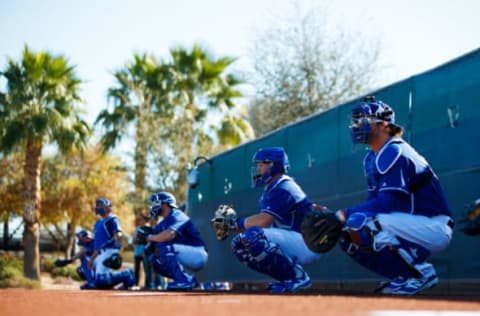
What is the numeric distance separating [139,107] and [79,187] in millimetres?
13930

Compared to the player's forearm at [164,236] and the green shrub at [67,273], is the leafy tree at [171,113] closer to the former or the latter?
the green shrub at [67,273]

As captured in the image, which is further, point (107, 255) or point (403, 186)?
point (107, 255)

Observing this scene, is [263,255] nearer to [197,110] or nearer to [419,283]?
[419,283]

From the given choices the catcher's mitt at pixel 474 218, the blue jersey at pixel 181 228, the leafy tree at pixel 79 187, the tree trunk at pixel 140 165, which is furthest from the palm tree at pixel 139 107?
the catcher's mitt at pixel 474 218

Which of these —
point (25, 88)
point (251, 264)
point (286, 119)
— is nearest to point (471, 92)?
point (251, 264)

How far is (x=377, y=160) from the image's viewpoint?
8.20m

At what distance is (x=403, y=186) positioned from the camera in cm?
792

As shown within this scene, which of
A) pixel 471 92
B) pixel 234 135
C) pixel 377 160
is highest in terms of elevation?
pixel 234 135

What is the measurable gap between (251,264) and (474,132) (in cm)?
291

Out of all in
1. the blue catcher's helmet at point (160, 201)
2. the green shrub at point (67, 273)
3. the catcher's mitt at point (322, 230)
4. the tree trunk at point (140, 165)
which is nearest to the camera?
the catcher's mitt at point (322, 230)

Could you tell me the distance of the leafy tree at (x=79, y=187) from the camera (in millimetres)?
44312

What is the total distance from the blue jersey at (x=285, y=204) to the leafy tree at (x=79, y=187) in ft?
112

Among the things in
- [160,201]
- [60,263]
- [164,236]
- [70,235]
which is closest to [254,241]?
[164,236]

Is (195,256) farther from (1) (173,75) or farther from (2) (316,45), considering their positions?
(2) (316,45)
